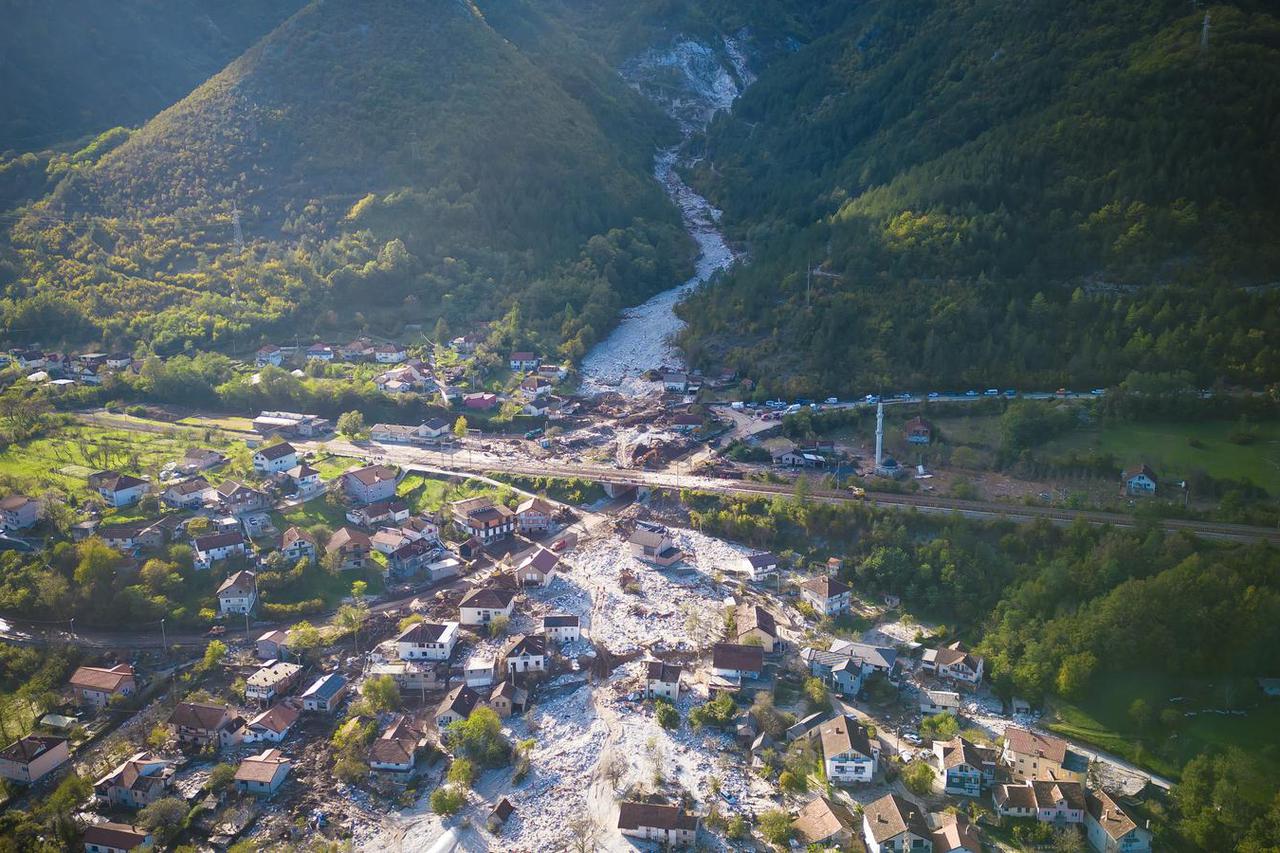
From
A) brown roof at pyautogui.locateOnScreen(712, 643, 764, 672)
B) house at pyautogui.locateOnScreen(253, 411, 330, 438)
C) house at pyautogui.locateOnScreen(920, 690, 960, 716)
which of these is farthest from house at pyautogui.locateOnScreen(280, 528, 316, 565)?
house at pyautogui.locateOnScreen(920, 690, 960, 716)

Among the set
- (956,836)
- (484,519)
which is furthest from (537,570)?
(956,836)

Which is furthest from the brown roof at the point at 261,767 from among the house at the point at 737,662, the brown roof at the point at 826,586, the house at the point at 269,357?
the house at the point at 269,357

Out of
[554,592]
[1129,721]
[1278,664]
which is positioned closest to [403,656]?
[554,592]

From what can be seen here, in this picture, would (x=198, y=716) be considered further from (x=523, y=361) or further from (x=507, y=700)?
(x=523, y=361)

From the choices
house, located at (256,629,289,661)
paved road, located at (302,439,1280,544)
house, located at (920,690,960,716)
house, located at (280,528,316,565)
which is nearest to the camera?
house, located at (920,690,960,716)

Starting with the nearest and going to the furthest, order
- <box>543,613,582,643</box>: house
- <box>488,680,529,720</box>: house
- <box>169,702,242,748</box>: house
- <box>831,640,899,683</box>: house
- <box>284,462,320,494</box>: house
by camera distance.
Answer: <box>169,702,242,748</box>: house < <box>488,680,529,720</box>: house < <box>831,640,899,683</box>: house < <box>543,613,582,643</box>: house < <box>284,462,320,494</box>: house

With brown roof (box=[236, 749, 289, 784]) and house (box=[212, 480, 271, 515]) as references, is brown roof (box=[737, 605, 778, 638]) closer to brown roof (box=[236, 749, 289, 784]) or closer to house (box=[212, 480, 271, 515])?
brown roof (box=[236, 749, 289, 784])

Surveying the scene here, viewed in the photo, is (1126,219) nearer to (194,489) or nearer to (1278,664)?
(1278,664)
